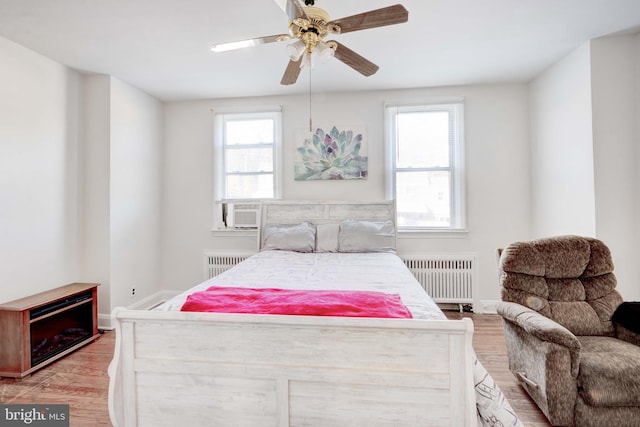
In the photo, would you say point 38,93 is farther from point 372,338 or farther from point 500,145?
point 500,145

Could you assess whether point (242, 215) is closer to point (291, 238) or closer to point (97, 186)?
point (291, 238)

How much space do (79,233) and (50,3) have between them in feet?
6.84

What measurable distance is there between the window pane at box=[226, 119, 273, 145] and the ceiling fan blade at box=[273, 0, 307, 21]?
252cm

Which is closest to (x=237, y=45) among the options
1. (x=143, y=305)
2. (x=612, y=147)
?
(x=612, y=147)

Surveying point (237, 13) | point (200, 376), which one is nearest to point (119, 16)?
point (237, 13)

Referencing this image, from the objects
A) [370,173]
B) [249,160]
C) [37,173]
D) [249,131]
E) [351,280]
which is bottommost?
[351,280]

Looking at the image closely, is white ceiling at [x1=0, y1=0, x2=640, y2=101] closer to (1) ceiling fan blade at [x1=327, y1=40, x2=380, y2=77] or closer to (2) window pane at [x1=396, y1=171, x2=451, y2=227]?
(1) ceiling fan blade at [x1=327, y1=40, x2=380, y2=77]

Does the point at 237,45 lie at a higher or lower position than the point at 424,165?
higher

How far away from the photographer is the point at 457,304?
12.1 feet

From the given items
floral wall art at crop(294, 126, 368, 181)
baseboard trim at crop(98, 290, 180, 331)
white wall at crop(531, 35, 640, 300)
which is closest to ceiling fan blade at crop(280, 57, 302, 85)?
floral wall art at crop(294, 126, 368, 181)

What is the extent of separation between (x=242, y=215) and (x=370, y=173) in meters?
1.70

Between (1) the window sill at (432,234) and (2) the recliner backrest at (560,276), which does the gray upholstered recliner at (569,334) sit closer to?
(2) the recliner backrest at (560,276)

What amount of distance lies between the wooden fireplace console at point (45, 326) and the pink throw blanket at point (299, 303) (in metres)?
1.73

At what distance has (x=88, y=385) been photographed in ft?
7.35
